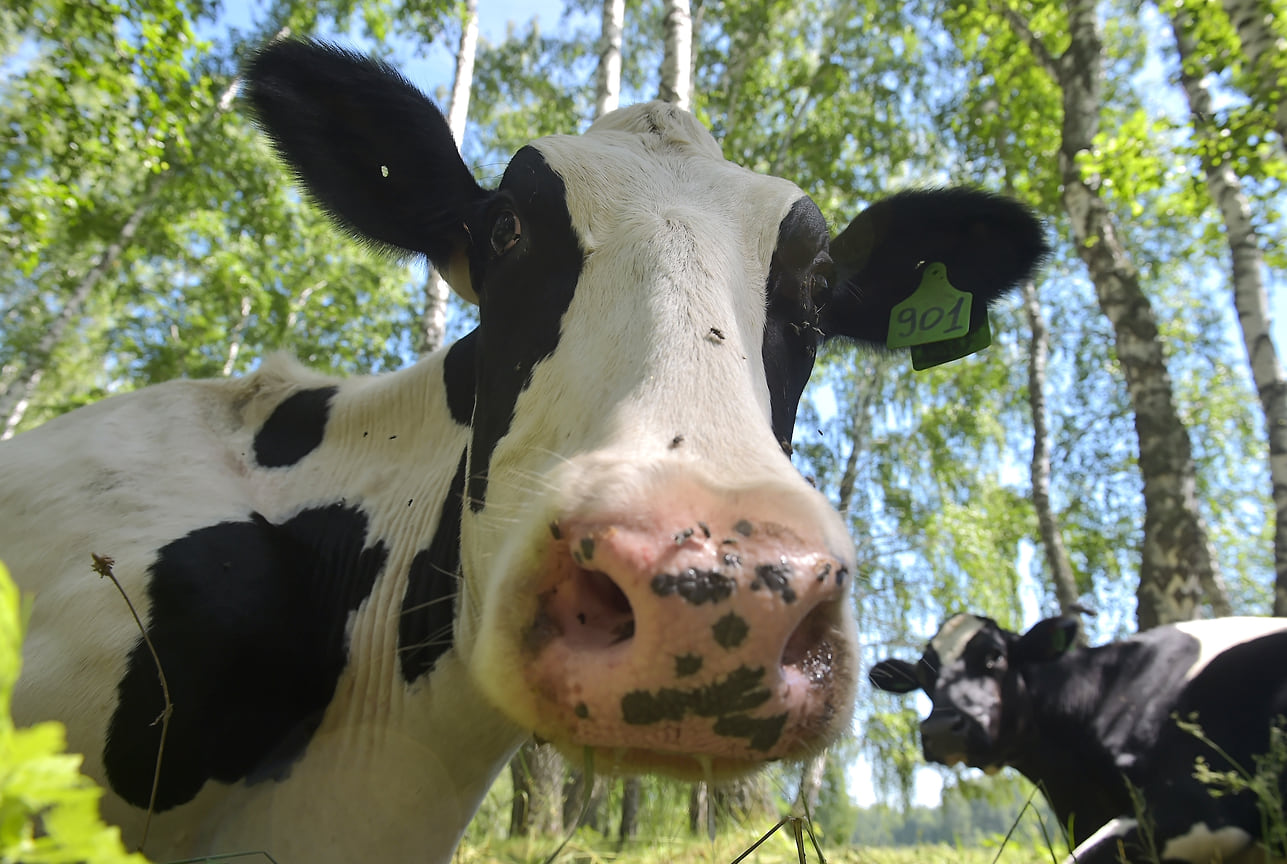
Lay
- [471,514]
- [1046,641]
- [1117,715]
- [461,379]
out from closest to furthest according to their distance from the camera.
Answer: [471,514]
[461,379]
[1117,715]
[1046,641]

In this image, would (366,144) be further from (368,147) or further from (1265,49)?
(1265,49)

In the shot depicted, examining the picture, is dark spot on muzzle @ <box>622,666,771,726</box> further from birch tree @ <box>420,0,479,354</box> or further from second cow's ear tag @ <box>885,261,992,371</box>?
birch tree @ <box>420,0,479,354</box>

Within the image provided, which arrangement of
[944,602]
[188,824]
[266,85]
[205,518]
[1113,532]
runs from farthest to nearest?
[1113,532] → [944,602] → [266,85] → [205,518] → [188,824]

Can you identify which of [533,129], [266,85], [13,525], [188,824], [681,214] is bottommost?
[188,824]

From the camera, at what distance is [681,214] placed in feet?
7.23

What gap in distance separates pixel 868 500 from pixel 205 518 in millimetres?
16273

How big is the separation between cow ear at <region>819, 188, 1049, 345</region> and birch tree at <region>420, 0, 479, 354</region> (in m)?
3.82

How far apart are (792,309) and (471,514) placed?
46.1 inches

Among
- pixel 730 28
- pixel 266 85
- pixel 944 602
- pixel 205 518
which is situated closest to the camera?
pixel 205 518

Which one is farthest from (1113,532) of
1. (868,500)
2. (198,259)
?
(198,259)

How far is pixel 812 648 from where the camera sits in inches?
52.9

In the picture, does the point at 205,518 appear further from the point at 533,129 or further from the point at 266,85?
the point at 533,129

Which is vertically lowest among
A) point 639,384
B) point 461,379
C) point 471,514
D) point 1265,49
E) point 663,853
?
point 663,853

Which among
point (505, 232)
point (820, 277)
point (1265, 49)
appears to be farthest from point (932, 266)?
point (1265, 49)
